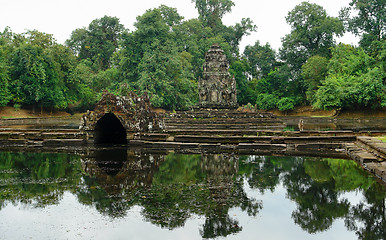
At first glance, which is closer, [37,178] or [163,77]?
[37,178]

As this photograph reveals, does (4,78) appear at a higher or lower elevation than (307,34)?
lower

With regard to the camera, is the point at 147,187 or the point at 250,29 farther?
the point at 250,29

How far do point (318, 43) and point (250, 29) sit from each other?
18.3 m

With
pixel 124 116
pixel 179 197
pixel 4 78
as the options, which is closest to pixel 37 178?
pixel 179 197

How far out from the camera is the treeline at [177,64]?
1553 inches

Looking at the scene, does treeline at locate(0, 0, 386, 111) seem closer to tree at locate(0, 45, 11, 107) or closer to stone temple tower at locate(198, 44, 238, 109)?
tree at locate(0, 45, 11, 107)

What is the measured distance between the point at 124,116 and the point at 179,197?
9585 mm

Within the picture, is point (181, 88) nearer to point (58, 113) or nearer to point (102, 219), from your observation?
point (58, 113)

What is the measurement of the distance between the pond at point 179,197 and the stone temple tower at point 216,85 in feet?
58.6

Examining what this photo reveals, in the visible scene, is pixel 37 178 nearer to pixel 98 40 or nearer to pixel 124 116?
pixel 124 116

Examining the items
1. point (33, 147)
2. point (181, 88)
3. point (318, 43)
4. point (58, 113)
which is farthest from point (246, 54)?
point (33, 147)

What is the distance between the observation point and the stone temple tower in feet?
94.1

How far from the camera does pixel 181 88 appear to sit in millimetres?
50000

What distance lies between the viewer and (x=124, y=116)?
1573 centimetres
